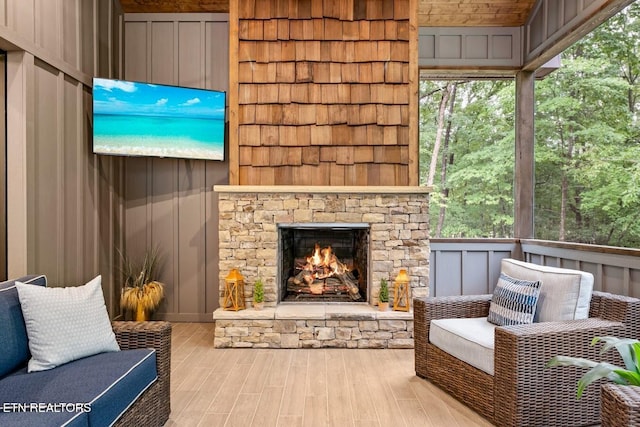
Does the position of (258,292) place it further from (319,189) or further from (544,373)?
(544,373)

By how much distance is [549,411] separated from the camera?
8.23 feet

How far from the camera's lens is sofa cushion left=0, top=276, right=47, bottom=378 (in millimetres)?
2176

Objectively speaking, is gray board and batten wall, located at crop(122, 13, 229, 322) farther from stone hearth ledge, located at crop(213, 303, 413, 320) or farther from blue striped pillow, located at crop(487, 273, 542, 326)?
blue striped pillow, located at crop(487, 273, 542, 326)

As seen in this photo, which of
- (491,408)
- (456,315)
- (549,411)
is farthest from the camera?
(456,315)

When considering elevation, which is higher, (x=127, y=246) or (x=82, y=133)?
(x=82, y=133)

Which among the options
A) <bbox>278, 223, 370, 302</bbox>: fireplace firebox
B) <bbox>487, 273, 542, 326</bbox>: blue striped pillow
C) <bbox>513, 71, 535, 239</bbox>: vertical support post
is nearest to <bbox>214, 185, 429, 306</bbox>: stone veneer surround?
<bbox>278, 223, 370, 302</bbox>: fireplace firebox

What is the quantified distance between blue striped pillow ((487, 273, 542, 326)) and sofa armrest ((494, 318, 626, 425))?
280mm

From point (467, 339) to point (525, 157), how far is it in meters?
2.96

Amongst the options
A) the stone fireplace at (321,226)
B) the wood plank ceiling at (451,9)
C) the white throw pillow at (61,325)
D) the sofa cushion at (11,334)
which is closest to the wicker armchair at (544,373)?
the stone fireplace at (321,226)

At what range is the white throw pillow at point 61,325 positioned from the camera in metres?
2.25

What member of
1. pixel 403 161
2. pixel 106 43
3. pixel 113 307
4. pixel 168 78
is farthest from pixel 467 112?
pixel 113 307

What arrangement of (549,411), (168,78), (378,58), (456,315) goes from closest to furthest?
(549,411) < (456,315) < (378,58) < (168,78)

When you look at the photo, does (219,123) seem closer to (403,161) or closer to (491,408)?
(403,161)

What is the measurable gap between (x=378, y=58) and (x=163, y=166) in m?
2.54
